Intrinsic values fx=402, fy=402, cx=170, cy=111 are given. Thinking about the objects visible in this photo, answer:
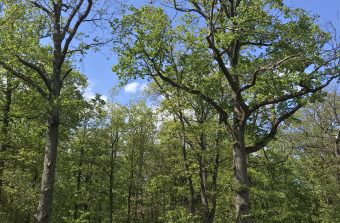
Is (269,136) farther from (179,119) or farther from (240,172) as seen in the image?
(179,119)

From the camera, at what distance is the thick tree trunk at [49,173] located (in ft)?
39.2

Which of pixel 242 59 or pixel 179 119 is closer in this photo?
pixel 242 59

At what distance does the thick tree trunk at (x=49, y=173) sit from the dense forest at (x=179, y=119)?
0.03 meters

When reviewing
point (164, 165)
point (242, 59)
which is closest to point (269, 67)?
point (242, 59)

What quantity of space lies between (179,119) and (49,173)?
13.3m

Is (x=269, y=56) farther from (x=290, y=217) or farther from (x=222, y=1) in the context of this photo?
(x=290, y=217)

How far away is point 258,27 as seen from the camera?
13.8 meters

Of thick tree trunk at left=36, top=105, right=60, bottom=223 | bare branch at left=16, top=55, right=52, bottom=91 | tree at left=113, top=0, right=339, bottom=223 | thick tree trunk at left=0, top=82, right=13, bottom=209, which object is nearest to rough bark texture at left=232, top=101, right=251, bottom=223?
tree at left=113, top=0, right=339, bottom=223

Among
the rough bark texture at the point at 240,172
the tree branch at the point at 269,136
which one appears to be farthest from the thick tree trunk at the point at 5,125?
the tree branch at the point at 269,136

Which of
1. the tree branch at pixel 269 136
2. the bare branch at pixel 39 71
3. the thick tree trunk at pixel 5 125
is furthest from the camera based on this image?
→ the thick tree trunk at pixel 5 125

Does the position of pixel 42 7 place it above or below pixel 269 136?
above

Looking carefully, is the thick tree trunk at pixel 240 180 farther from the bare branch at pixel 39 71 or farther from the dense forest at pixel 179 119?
the bare branch at pixel 39 71

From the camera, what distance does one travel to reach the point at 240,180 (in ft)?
Result: 44.5

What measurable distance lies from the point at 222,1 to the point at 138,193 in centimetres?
2762
